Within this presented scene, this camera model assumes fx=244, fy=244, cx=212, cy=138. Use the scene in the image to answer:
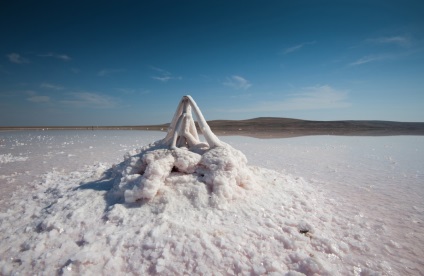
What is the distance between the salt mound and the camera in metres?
4.16

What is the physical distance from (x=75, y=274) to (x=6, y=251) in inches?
47.9

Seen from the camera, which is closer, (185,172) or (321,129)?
(185,172)

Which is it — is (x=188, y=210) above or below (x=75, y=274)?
above

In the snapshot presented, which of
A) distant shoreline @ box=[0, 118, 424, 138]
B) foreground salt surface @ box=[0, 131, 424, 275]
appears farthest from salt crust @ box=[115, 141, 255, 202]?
distant shoreline @ box=[0, 118, 424, 138]

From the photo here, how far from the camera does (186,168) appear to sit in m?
4.69

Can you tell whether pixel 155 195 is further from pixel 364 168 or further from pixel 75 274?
pixel 364 168

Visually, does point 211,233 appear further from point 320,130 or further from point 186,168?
point 320,130

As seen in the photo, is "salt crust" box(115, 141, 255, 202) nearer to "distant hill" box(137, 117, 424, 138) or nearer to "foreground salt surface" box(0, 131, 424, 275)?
"foreground salt surface" box(0, 131, 424, 275)

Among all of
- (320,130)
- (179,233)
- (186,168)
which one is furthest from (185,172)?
(320,130)

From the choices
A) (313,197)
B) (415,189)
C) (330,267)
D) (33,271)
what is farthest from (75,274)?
(415,189)

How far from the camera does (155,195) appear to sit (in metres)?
4.13

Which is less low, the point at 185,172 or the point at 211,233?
the point at 185,172

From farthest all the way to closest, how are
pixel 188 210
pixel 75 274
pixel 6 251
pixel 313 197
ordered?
pixel 313 197 → pixel 188 210 → pixel 6 251 → pixel 75 274

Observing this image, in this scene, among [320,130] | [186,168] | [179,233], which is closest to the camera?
[179,233]
